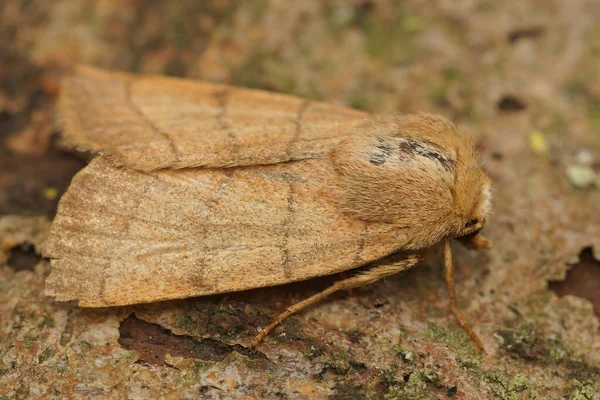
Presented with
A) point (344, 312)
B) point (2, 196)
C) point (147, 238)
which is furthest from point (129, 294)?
point (2, 196)

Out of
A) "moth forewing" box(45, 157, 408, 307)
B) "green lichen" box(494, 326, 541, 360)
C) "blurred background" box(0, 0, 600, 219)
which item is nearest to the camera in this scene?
"moth forewing" box(45, 157, 408, 307)

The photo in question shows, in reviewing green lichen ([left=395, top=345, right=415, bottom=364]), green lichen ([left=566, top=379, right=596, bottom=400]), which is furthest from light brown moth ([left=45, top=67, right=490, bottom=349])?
green lichen ([left=566, top=379, right=596, bottom=400])

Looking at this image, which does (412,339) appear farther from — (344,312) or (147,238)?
(147,238)

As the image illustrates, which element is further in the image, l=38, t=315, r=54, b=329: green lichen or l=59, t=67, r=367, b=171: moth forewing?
l=59, t=67, r=367, b=171: moth forewing

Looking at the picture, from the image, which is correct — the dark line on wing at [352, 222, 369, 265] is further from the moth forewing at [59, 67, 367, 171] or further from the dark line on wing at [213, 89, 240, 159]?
the dark line on wing at [213, 89, 240, 159]

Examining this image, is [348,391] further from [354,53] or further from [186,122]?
[354,53]

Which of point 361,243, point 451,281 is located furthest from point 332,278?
point 451,281
